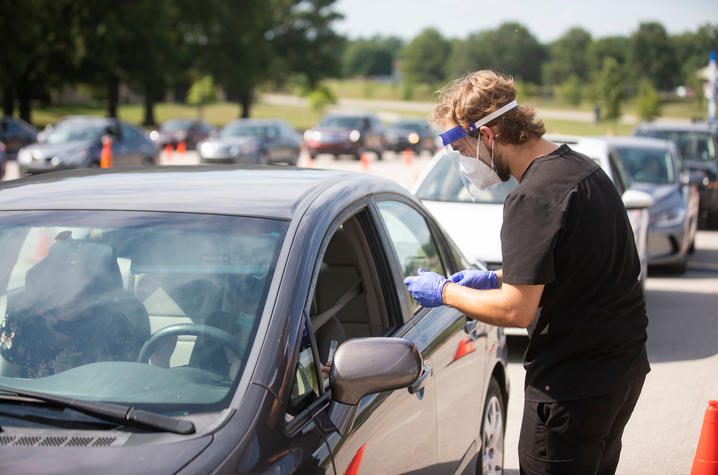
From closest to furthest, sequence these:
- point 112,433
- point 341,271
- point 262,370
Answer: point 112,433 < point 262,370 < point 341,271

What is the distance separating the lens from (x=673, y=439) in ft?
18.5

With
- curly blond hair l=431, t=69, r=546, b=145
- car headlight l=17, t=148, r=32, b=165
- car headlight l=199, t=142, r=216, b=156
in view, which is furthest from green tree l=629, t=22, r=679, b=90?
curly blond hair l=431, t=69, r=546, b=145

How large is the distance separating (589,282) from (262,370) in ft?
3.61

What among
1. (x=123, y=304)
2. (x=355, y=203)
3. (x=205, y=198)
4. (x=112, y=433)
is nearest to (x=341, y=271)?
(x=355, y=203)

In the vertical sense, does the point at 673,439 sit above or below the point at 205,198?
below

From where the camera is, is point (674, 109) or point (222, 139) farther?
point (674, 109)

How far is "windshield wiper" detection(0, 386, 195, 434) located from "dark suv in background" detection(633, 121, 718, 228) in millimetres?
16481

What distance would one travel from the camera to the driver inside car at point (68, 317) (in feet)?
8.55

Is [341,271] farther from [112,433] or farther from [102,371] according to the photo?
[112,433]

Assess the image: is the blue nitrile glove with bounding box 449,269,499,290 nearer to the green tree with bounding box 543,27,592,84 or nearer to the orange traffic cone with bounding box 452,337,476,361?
the orange traffic cone with bounding box 452,337,476,361

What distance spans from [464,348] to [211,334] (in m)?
1.53

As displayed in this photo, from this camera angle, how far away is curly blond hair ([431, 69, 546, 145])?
2.92 metres

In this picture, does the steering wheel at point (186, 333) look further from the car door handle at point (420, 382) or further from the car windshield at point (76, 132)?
the car windshield at point (76, 132)

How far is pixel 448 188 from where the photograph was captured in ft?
28.5
